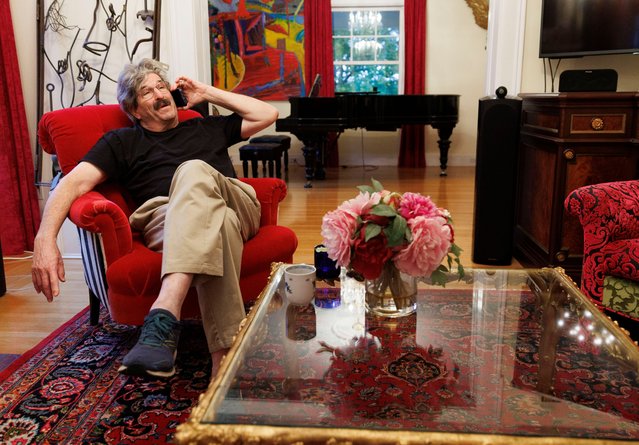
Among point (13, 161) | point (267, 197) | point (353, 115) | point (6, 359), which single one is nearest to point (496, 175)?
point (267, 197)

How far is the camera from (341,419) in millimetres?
1024

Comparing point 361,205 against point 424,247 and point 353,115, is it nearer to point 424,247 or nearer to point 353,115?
point 424,247

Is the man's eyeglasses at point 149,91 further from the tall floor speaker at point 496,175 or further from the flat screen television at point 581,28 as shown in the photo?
the flat screen television at point 581,28

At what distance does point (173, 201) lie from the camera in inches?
72.0

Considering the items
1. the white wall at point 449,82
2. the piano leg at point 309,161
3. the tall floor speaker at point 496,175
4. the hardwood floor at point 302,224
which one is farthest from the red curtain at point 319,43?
the tall floor speaker at point 496,175

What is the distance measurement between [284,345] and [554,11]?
2892 mm

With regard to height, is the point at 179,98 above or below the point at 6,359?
above

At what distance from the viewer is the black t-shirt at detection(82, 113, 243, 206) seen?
7.14 feet

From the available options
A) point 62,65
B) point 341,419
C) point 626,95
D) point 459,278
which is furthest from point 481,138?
point 62,65

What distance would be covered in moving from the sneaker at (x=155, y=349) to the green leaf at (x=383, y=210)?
646mm

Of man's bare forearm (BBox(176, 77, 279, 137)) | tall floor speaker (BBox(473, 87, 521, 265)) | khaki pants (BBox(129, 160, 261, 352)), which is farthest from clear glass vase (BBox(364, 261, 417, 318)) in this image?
tall floor speaker (BBox(473, 87, 521, 265))

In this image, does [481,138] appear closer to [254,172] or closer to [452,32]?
[254,172]

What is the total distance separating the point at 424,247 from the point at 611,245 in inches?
38.1

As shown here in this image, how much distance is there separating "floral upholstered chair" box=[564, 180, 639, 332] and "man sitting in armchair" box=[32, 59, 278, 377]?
1.21m
